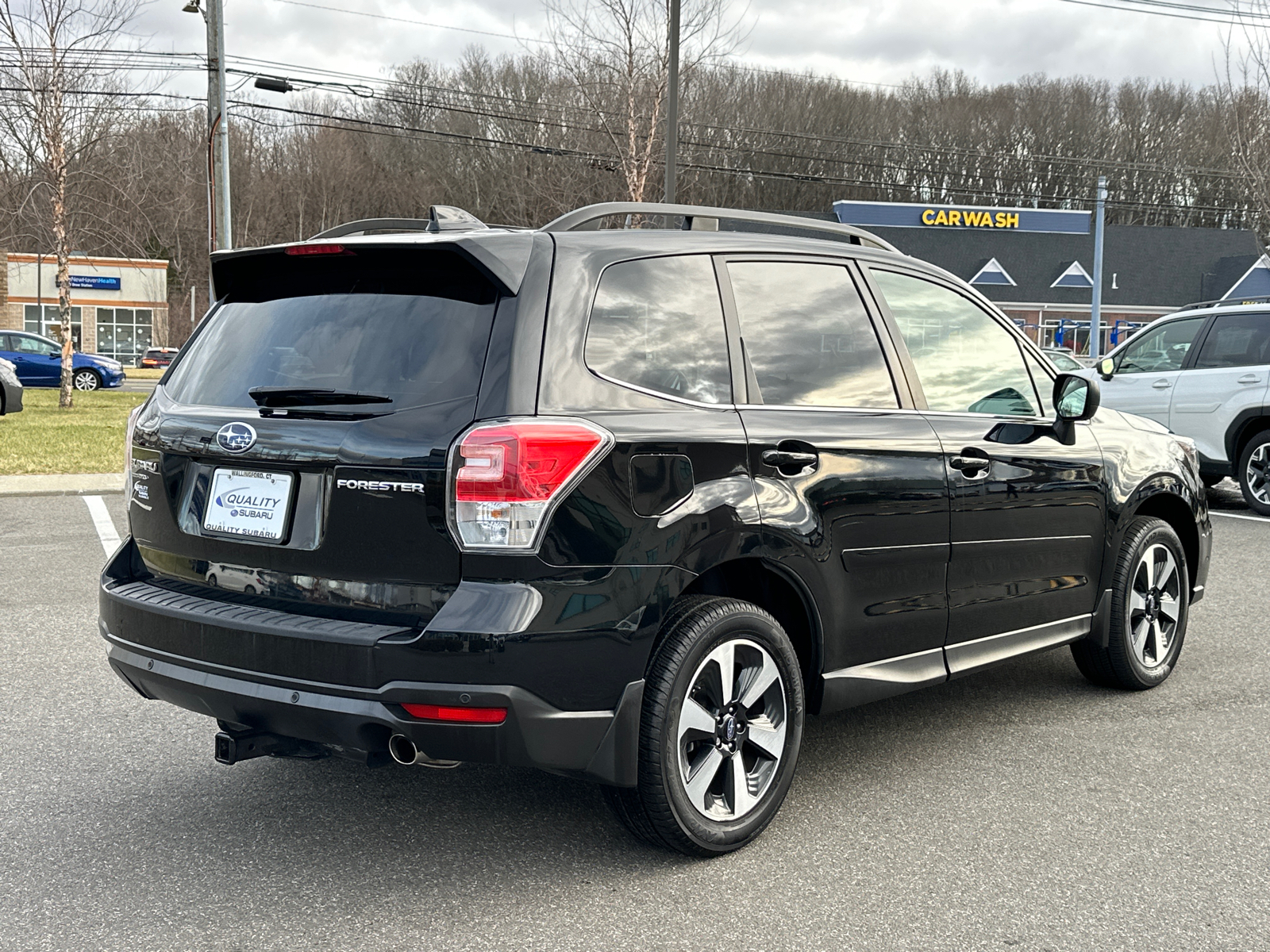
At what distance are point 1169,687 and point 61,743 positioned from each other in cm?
457

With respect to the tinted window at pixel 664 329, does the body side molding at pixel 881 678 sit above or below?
below

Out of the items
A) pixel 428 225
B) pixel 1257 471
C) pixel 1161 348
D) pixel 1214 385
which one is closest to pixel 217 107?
pixel 1161 348

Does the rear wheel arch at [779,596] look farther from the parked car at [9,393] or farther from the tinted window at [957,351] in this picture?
the parked car at [9,393]

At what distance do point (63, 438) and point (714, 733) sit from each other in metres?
16.1

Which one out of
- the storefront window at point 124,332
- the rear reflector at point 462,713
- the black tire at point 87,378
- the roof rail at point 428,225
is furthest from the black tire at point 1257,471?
the storefront window at point 124,332

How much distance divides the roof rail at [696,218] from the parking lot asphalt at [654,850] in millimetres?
1821

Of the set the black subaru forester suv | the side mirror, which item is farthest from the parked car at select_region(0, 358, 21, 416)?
the side mirror

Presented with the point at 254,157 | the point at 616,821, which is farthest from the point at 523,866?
the point at 254,157

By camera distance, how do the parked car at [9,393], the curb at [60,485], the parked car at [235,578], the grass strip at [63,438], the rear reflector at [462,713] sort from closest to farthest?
the rear reflector at [462,713]
the parked car at [235,578]
the curb at [60,485]
the grass strip at [63,438]
the parked car at [9,393]

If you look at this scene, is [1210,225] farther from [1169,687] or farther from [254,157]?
[1169,687]

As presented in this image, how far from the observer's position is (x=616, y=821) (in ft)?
12.6

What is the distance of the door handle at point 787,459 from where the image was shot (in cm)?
362

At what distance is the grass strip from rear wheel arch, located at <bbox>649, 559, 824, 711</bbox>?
27.0 feet

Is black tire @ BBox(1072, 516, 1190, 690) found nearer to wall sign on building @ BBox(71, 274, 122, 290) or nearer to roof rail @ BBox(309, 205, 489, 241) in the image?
roof rail @ BBox(309, 205, 489, 241)
